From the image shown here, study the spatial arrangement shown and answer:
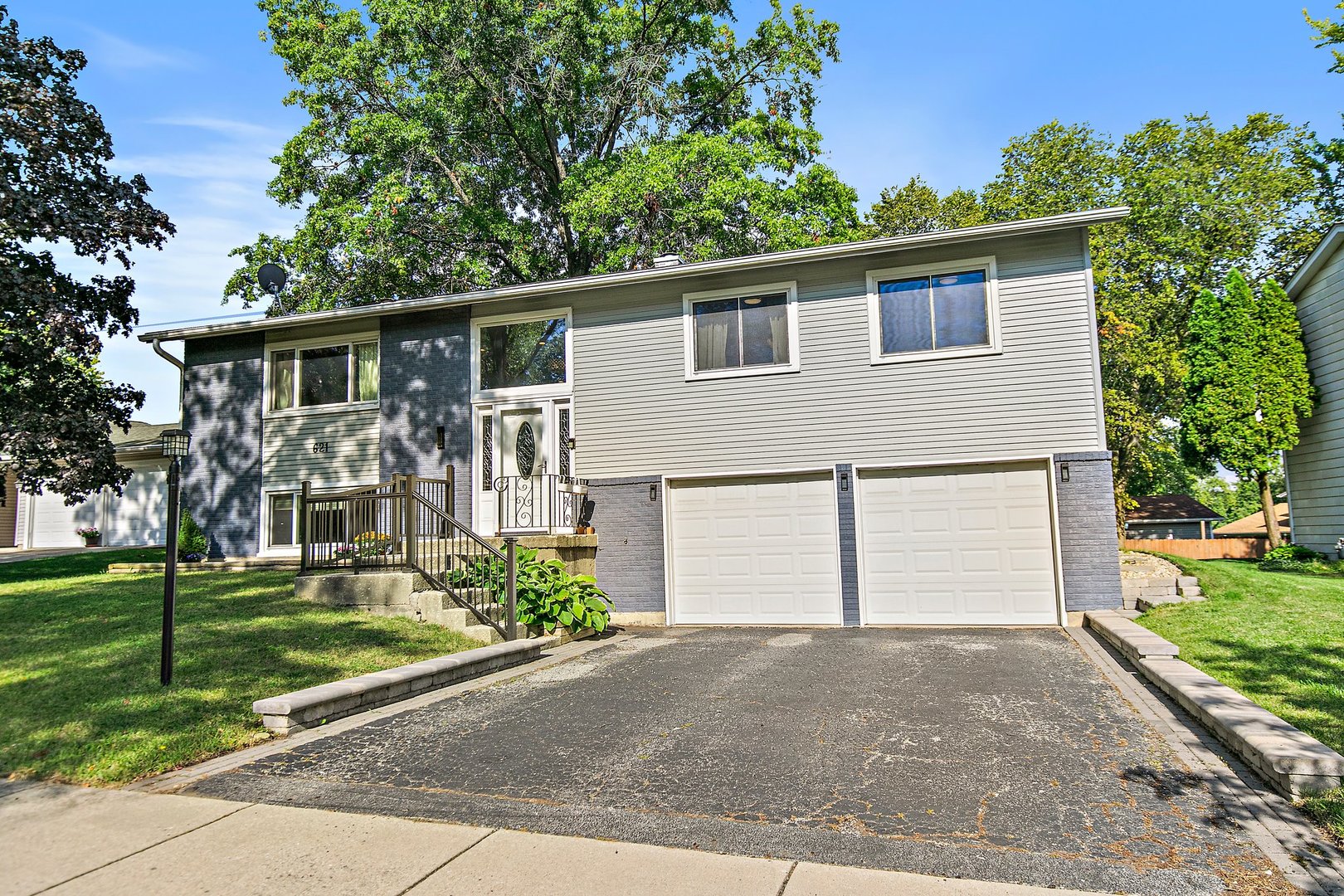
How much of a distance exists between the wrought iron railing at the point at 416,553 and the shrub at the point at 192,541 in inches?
190

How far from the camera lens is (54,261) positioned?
13.2 meters

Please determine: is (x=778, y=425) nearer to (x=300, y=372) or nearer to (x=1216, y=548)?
(x=300, y=372)

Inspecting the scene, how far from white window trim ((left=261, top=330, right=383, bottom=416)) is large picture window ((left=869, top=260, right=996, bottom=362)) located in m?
8.25

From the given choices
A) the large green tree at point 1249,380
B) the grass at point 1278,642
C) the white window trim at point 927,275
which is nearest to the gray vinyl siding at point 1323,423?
the large green tree at point 1249,380

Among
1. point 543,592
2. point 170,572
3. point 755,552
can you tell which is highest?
point 170,572

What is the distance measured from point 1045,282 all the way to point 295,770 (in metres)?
10.1

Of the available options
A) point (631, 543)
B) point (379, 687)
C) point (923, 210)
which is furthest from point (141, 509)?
point (923, 210)

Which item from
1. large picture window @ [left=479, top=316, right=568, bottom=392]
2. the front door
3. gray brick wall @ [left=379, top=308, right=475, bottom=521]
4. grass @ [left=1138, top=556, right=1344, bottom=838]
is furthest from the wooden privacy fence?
gray brick wall @ [left=379, top=308, right=475, bottom=521]

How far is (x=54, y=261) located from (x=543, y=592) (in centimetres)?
1067

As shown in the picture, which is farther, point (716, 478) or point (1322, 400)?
point (1322, 400)

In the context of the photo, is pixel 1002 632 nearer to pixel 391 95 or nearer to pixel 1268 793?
pixel 1268 793

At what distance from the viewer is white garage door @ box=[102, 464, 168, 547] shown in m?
20.3

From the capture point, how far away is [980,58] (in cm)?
1409

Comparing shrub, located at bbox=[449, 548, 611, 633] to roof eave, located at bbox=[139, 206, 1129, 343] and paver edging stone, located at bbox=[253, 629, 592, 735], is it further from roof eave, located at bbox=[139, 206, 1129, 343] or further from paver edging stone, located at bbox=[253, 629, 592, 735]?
roof eave, located at bbox=[139, 206, 1129, 343]
